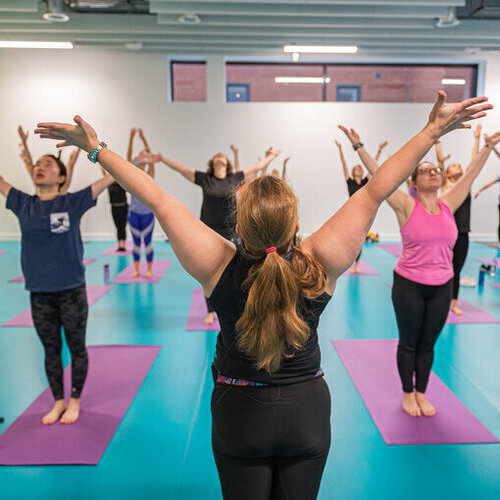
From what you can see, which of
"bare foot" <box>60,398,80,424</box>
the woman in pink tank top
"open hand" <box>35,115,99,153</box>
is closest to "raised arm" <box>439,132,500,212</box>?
the woman in pink tank top

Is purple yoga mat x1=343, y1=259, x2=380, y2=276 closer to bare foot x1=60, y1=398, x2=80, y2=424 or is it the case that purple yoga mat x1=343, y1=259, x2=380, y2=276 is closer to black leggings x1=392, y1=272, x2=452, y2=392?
black leggings x1=392, y1=272, x2=452, y2=392

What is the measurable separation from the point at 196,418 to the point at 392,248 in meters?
6.50

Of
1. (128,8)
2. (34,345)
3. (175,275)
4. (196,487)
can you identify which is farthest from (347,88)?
(196,487)

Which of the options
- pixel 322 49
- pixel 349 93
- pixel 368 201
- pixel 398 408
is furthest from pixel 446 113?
pixel 349 93

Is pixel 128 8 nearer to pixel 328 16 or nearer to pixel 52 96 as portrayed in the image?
pixel 52 96

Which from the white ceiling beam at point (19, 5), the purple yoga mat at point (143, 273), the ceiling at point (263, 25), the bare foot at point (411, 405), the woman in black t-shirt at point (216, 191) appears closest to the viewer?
the bare foot at point (411, 405)

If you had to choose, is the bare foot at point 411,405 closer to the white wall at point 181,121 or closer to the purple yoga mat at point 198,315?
the purple yoga mat at point 198,315

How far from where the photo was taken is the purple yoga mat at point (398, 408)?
97.7 inches

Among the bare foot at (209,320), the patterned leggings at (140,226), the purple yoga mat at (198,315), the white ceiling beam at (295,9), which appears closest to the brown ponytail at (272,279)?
the purple yoga mat at (198,315)

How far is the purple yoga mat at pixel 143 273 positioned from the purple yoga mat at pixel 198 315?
0.80 m

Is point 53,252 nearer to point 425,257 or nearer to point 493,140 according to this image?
point 425,257

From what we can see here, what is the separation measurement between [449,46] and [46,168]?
8085mm

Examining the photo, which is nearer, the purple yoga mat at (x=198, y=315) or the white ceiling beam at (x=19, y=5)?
the purple yoga mat at (x=198, y=315)

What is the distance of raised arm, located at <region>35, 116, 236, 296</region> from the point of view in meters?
1.10
